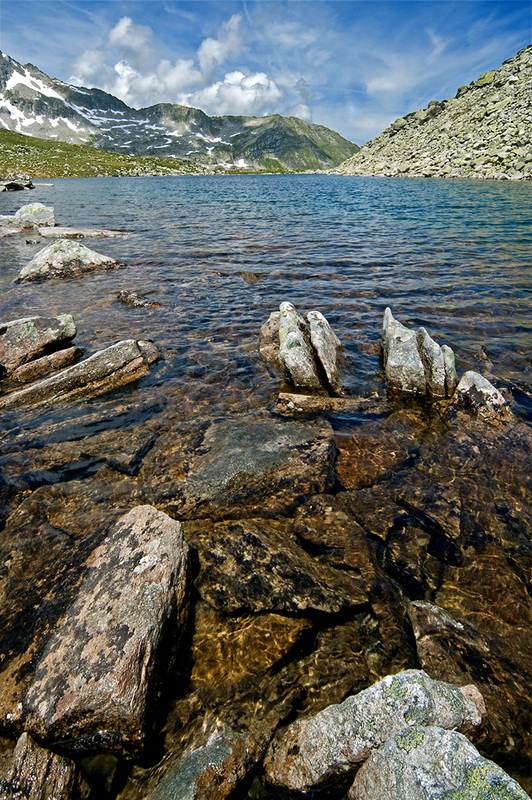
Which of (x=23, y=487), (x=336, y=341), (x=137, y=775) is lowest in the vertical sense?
(x=137, y=775)

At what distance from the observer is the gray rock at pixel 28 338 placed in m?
10.6

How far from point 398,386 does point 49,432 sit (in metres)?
8.59

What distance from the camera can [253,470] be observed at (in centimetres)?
704

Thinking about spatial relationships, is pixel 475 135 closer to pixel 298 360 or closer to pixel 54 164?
pixel 298 360

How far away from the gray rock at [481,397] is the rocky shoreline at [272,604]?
0.05 m

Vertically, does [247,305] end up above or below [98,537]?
above

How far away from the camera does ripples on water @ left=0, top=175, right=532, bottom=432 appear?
36.7ft

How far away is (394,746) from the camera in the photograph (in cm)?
313

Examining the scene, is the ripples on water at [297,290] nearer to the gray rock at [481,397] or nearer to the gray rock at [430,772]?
the gray rock at [481,397]

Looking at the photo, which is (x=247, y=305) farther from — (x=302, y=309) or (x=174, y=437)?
(x=174, y=437)

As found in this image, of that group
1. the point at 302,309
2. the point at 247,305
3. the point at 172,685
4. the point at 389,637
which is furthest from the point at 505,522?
the point at 247,305

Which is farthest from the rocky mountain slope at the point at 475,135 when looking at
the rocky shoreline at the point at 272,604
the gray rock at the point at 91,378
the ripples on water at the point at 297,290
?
the rocky shoreline at the point at 272,604

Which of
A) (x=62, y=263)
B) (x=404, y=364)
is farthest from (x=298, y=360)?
(x=62, y=263)

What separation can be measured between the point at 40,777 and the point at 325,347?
30.6ft
